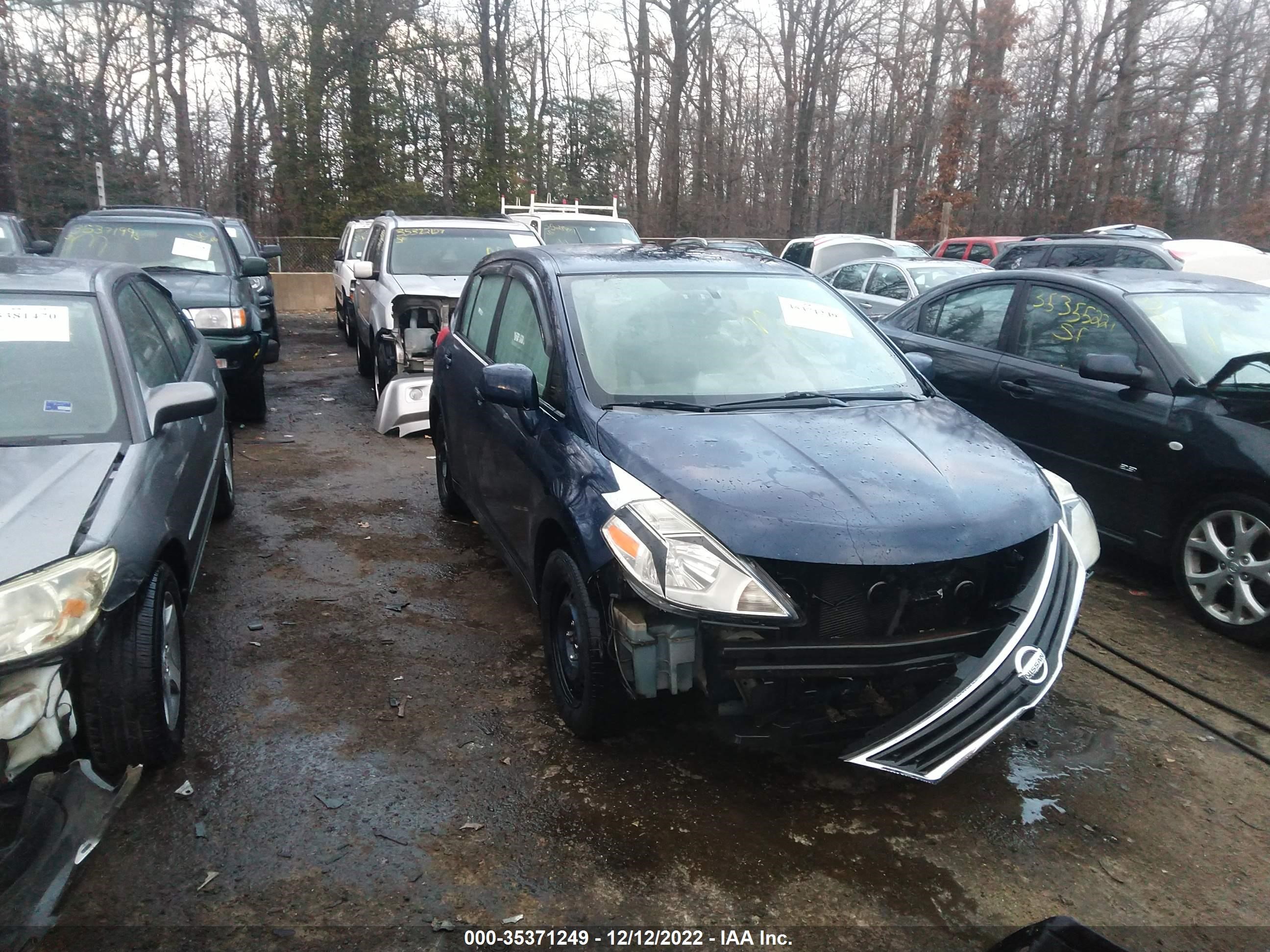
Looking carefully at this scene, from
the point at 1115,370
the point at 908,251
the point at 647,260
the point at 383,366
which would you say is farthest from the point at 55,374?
the point at 908,251

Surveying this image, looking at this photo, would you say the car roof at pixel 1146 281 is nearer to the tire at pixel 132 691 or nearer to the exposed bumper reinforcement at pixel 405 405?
the exposed bumper reinforcement at pixel 405 405

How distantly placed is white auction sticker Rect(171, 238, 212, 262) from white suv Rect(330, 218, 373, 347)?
3.26 m

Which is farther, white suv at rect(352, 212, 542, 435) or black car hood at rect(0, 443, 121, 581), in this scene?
white suv at rect(352, 212, 542, 435)

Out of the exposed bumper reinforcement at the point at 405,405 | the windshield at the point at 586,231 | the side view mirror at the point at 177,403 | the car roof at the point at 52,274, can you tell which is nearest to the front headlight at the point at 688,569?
the side view mirror at the point at 177,403

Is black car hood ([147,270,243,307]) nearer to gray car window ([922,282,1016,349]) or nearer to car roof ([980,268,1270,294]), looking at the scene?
gray car window ([922,282,1016,349])

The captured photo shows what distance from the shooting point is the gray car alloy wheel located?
327cm

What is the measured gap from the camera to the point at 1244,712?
12.9ft

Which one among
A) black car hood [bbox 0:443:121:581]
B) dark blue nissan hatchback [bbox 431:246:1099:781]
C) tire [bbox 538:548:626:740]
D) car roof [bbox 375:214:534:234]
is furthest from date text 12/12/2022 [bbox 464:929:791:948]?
car roof [bbox 375:214:534:234]

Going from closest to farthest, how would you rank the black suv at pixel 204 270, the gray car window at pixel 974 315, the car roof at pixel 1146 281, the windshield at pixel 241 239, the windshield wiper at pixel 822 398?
the windshield wiper at pixel 822 398, the car roof at pixel 1146 281, the gray car window at pixel 974 315, the black suv at pixel 204 270, the windshield at pixel 241 239

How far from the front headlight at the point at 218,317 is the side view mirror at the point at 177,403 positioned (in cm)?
487

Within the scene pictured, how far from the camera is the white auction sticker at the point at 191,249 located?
31.7 feet

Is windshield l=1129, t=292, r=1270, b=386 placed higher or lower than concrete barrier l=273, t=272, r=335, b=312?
higher

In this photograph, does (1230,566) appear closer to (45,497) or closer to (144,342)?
(45,497)

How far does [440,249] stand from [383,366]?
5.09ft
